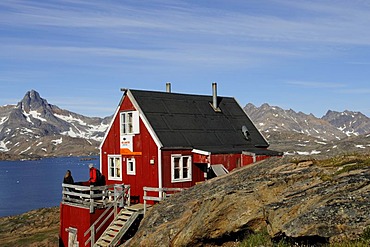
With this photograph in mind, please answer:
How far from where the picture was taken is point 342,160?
800 inches

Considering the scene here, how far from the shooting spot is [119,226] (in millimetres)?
27359

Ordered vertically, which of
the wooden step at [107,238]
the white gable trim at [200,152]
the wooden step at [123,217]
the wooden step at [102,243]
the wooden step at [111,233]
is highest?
the white gable trim at [200,152]

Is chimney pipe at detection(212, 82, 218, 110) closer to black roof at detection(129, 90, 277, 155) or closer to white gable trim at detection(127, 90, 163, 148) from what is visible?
black roof at detection(129, 90, 277, 155)

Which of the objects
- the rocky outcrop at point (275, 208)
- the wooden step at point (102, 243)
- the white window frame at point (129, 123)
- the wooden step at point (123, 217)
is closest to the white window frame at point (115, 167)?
the white window frame at point (129, 123)

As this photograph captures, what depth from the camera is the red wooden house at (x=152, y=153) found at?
28828mm

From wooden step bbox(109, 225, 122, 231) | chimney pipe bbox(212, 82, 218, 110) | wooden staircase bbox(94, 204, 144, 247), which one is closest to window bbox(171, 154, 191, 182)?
wooden staircase bbox(94, 204, 144, 247)

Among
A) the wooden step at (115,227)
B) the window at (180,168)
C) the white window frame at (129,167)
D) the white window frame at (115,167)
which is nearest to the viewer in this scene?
the wooden step at (115,227)

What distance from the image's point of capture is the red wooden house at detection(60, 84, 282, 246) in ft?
94.6

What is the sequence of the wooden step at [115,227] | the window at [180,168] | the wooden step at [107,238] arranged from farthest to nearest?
1. the window at [180,168]
2. the wooden step at [115,227]
3. the wooden step at [107,238]

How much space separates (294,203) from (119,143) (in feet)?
67.6

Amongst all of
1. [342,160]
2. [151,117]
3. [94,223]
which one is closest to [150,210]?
[94,223]

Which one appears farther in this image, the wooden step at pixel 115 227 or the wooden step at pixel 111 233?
the wooden step at pixel 115 227

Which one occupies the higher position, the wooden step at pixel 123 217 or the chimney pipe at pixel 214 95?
the chimney pipe at pixel 214 95

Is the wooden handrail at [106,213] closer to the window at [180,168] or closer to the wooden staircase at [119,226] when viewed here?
the wooden staircase at [119,226]
